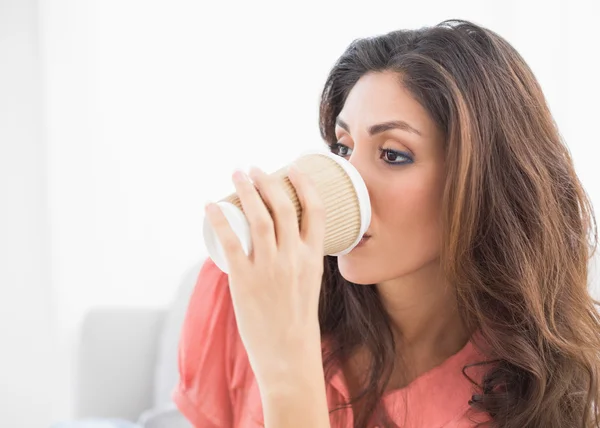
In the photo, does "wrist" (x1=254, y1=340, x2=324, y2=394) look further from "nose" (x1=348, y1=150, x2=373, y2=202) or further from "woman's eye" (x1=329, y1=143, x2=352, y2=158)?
"woman's eye" (x1=329, y1=143, x2=352, y2=158)

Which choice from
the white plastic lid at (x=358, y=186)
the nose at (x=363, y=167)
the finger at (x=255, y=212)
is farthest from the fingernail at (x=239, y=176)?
the nose at (x=363, y=167)

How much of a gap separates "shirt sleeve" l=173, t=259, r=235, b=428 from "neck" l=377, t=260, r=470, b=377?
299 millimetres

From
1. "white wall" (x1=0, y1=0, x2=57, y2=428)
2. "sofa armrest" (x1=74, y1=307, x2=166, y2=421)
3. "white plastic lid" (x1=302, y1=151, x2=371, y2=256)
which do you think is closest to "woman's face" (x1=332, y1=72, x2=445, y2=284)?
"white plastic lid" (x1=302, y1=151, x2=371, y2=256)

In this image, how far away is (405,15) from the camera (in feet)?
6.98

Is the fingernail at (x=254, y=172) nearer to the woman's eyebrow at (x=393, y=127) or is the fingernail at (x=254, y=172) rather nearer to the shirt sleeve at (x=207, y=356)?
the woman's eyebrow at (x=393, y=127)

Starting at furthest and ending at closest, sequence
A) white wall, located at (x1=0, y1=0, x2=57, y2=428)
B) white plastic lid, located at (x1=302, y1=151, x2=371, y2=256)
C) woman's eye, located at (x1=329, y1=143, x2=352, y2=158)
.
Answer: white wall, located at (x1=0, y1=0, x2=57, y2=428) < woman's eye, located at (x1=329, y1=143, x2=352, y2=158) < white plastic lid, located at (x1=302, y1=151, x2=371, y2=256)

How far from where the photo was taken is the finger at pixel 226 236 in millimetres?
743

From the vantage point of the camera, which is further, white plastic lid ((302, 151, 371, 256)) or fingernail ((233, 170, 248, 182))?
white plastic lid ((302, 151, 371, 256))

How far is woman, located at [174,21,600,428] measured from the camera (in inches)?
38.6

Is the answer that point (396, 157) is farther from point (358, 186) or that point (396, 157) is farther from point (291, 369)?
point (291, 369)

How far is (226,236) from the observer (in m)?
0.75

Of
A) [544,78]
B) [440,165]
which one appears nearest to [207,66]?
[544,78]

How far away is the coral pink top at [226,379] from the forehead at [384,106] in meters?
0.41

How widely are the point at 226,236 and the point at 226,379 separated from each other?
0.57 m
